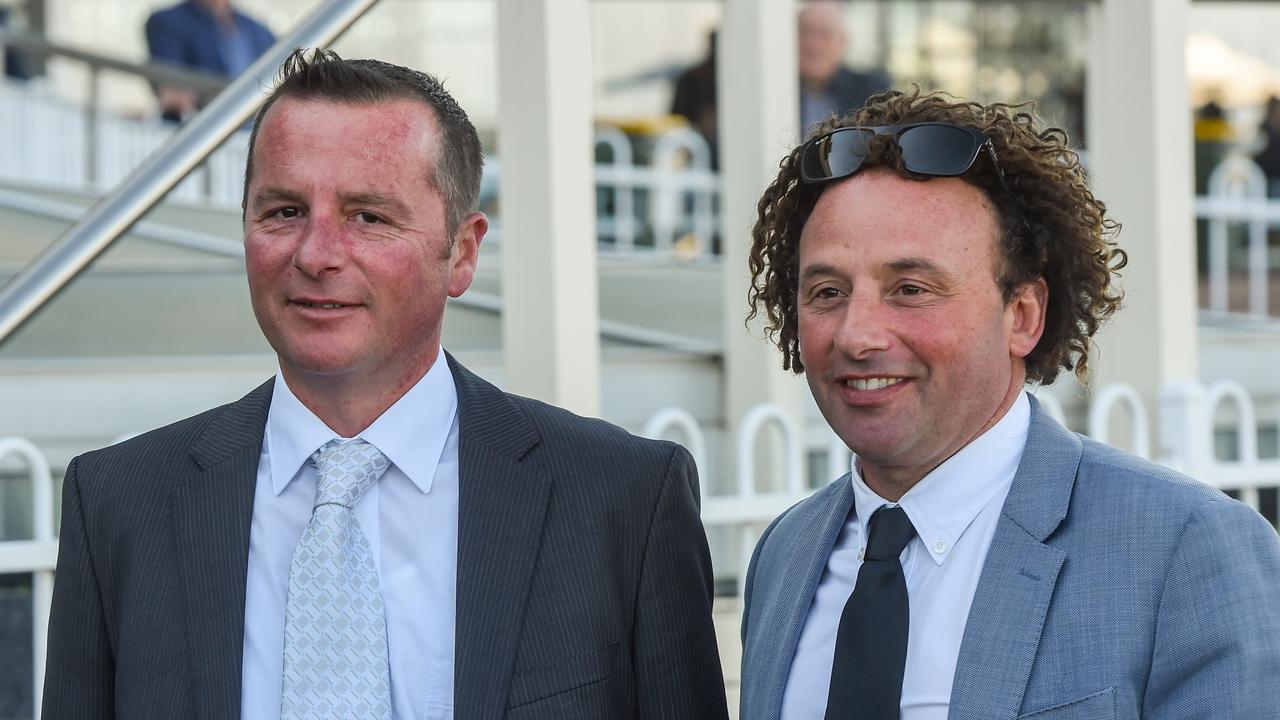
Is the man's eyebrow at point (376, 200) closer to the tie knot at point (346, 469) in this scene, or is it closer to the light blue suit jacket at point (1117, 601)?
the tie knot at point (346, 469)

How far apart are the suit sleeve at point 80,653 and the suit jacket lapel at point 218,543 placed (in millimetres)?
142

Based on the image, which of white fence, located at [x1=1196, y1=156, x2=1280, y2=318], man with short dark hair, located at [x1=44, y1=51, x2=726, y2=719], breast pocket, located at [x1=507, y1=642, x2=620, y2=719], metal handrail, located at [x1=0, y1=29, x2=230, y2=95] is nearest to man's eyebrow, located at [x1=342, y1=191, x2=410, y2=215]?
man with short dark hair, located at [x1=44, y1=51, x2=726, y2=719]

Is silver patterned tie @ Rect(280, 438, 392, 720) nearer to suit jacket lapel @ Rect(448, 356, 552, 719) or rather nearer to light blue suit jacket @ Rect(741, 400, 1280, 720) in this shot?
suit jacket lapel @ Rect(448, 356, 552, 719)

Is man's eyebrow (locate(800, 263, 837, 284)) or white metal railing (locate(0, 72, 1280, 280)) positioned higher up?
white metal railing (locate(0, 72, 1280, 280))

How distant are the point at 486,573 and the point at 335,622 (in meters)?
0.20

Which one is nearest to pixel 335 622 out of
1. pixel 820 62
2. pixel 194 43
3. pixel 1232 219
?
pixel 820 62

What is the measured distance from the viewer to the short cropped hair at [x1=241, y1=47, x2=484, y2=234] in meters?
1.92

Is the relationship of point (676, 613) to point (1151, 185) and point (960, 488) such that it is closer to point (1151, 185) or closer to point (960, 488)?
point (960, 488)

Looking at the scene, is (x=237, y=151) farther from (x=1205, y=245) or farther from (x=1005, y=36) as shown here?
(x=1005, y=36)

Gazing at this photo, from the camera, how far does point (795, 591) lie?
2.02m

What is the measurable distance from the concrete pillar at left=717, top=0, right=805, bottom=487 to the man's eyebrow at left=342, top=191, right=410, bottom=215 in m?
2.79

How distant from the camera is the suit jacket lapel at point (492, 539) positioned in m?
1.84

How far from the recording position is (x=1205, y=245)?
35.7ft

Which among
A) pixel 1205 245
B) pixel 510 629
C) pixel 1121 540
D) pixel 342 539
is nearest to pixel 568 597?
pixel 510 629
